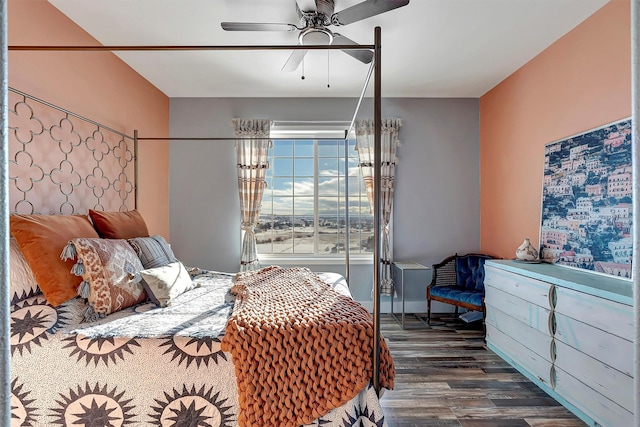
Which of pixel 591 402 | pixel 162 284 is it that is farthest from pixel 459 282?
pixel 162 284

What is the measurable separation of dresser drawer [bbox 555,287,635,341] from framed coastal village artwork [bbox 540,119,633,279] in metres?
0.39

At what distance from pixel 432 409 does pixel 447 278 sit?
2068 millimetres

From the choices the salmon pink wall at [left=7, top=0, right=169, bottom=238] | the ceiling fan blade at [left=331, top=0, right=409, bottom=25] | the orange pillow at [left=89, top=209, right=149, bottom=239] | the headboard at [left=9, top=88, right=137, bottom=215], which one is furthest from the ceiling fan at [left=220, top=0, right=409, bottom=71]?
the orange pillow at [left=89, top=209, right=149, bottom=239]

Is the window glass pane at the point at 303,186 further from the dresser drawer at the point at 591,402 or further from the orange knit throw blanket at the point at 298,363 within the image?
the dresser drawer at the point at 591,402

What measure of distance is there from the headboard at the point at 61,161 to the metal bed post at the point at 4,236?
6.69 ft

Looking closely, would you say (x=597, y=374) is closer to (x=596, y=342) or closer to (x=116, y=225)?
(x=596, y=342)

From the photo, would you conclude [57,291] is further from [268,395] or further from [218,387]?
[268,395]

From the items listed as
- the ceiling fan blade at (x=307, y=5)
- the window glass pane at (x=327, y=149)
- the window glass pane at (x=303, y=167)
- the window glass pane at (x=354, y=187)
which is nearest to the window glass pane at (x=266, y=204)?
the window glass pane at (x=303, y=167)

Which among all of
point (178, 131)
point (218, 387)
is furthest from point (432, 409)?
point (178, 131)

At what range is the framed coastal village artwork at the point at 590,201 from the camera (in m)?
2.10

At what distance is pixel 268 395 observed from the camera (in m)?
1.33

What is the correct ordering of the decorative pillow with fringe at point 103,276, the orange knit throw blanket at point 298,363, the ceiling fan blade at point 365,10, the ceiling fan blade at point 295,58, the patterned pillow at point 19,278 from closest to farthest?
the orange knit throw blanket at point 298,363, the patterned pillow at point 19,278, the decorative pillow with fringe at point 103,276, the ceiling fan blade at point 365,10, the ceiling fan blade at point 295,58

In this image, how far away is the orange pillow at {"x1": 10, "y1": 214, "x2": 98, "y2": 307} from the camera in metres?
1.63

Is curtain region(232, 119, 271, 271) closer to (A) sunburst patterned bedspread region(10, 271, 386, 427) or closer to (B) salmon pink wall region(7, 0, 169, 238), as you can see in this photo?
(B) salmon pink wall region(7, 0, 169, 238)
